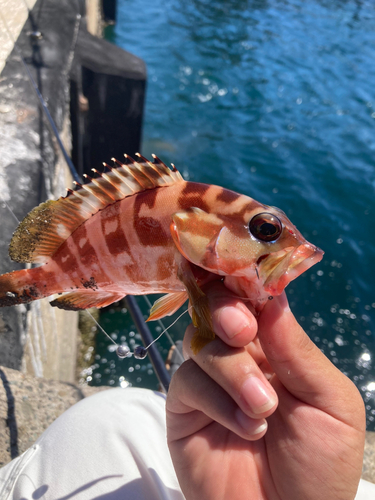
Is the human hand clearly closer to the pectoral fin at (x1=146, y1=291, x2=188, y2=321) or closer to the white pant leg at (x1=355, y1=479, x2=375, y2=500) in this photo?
the pectoral fin at (x1=146, y1=291, x2=188, y2=321)

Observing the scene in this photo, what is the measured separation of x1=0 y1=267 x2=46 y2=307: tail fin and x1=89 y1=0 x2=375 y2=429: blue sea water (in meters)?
3.63

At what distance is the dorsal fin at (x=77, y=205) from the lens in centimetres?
156

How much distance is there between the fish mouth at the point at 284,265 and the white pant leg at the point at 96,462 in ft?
4.01

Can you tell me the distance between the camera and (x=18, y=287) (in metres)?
1.63

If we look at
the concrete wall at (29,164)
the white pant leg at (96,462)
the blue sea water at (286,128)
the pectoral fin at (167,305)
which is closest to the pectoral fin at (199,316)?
the pectoral fin at (167,305)

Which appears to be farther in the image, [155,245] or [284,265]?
[155,245]

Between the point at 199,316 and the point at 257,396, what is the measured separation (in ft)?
1.11

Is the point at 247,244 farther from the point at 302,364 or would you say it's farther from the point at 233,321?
the point at 302,364

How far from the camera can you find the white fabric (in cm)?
178

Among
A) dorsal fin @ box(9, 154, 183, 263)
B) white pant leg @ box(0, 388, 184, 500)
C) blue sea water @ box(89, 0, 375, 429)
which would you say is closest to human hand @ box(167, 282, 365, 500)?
white pant leg @ box(0, 388, 184, 500)

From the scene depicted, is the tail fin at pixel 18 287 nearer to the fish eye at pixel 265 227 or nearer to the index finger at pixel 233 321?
the index finger at pixel 233 321

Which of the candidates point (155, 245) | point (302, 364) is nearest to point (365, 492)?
point (302, 364)

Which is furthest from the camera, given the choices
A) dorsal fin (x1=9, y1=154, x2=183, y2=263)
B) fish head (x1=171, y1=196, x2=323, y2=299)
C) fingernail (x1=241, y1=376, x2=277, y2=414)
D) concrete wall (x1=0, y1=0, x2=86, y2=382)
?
concrete wall (x1=0, y1=0, x2=86, y2=382)

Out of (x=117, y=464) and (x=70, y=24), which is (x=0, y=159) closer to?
(x=117, y=464)
